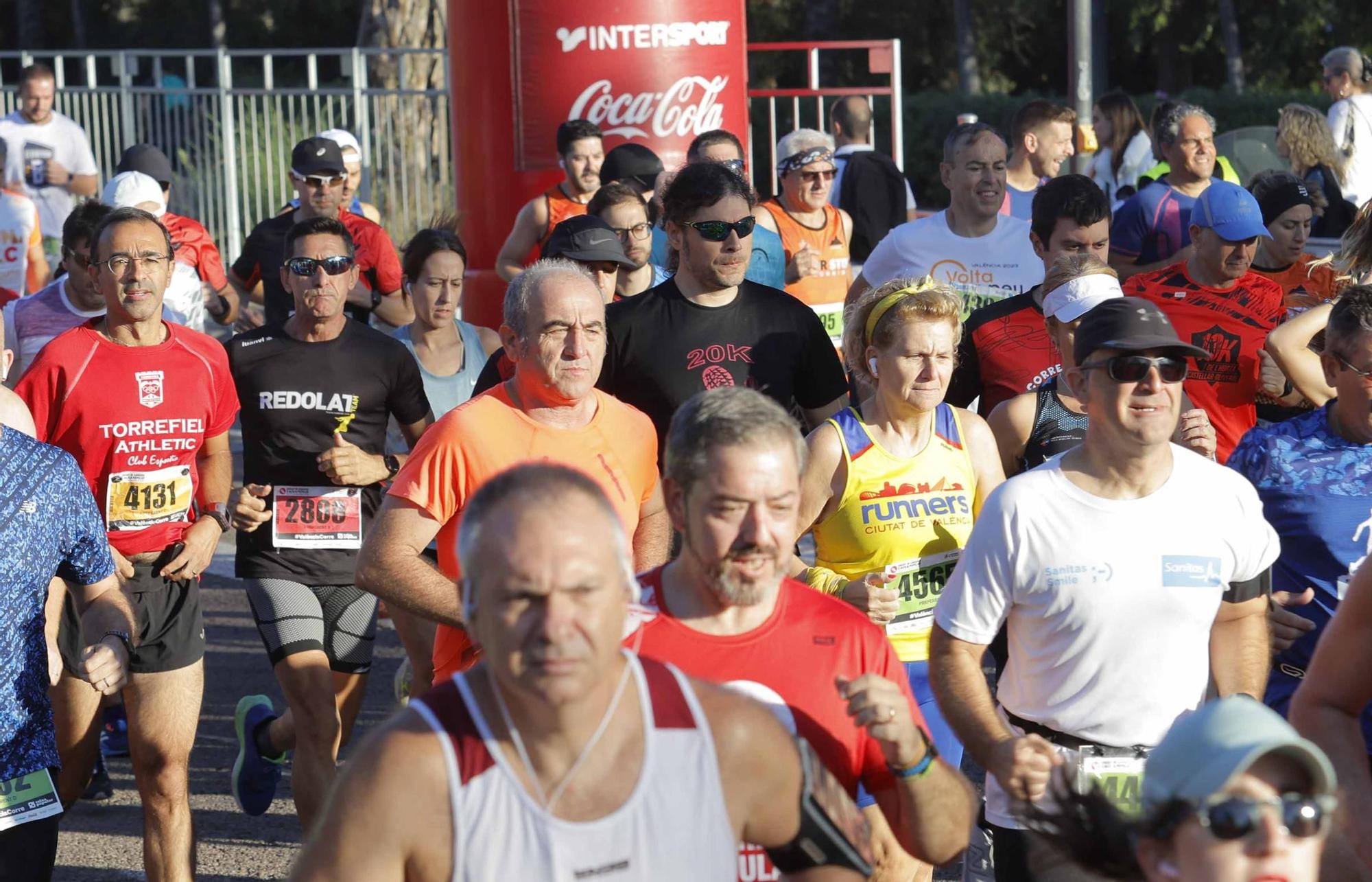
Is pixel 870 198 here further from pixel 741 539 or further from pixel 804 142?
pixel 741 539

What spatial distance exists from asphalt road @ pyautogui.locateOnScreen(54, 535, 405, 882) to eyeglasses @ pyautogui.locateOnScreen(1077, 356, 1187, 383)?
11.1 ft

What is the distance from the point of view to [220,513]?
589 centimetres

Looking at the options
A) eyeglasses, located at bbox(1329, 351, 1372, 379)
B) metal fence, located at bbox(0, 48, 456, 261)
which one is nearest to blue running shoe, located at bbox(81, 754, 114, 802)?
eyeglasses, located at bbox(1329, 351, 1372, 379)

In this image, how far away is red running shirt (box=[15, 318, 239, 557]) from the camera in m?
5.57

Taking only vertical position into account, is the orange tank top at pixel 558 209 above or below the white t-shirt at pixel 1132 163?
below

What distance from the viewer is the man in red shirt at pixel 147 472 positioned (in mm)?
5414

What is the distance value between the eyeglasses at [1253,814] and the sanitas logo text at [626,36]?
842 centimetres

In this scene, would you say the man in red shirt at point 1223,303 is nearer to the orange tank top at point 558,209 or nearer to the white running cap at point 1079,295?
the white running cap at point 1079,295

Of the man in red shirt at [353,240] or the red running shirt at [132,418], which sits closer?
the red running shirt at [132,418]

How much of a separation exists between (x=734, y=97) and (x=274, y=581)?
541cm

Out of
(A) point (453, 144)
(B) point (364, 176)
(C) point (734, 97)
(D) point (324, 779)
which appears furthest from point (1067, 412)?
(B) point (364, 176)

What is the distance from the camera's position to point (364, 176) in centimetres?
1705

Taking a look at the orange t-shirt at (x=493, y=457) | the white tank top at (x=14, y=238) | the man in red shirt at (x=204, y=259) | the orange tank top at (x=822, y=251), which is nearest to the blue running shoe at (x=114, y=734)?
the man in red shirt at (x=204, y=259)

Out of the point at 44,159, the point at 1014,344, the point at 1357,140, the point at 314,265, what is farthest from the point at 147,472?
the point at 1357,140
